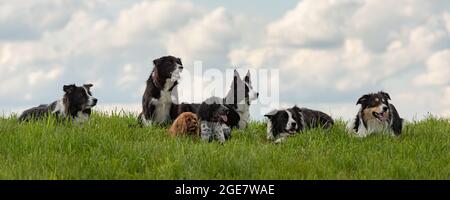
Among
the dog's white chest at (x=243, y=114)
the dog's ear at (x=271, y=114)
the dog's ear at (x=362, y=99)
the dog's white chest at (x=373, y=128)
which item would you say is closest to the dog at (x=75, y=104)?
the dog's white chest at (x=243, y=114)

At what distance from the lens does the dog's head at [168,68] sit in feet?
53.7

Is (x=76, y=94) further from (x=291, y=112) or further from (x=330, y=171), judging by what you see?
(x=330, y=171)

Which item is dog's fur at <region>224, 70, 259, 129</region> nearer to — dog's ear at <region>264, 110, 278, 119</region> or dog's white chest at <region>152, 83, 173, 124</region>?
dog's ear at <region>264, 110, 278, 119</region>

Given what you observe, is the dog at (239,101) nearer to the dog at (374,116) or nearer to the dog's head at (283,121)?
the dog's head at (283,121)

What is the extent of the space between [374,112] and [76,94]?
22.9 feet

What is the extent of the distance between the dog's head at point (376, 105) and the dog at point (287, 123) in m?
1.16

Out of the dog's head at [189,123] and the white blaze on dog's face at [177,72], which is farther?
the white blaze on dog's face at [177,72]

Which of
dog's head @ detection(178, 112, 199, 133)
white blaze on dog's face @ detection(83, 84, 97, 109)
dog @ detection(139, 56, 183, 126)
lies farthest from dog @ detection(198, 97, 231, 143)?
white blaze on dog's face @ detection(83, 84, 97, 109)

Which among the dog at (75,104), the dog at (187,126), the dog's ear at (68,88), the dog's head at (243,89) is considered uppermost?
the dog's head at (243,89)

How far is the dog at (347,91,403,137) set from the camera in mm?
14359

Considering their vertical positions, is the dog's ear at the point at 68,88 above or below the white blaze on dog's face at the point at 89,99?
above

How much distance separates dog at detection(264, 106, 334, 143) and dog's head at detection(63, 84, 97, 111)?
13.8 ft

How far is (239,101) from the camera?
16.7m
